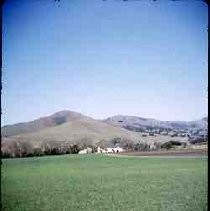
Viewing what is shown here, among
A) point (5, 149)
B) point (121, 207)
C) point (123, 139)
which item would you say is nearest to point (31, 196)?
point (5, 149)

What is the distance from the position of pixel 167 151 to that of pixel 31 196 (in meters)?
1.91

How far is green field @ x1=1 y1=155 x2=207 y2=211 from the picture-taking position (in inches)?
141

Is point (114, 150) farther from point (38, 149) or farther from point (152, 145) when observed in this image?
point (38, 149)

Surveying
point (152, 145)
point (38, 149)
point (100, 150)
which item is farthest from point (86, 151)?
point (152, 145)

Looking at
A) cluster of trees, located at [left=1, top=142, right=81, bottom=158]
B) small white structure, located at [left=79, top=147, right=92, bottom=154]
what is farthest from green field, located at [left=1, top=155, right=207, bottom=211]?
small white structure, located at [left=79, top=147, right=92, bottom=154]

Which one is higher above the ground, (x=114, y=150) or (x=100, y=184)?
(x=114, y=150)

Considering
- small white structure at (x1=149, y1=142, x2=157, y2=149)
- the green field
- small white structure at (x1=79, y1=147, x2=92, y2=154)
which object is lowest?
the green field

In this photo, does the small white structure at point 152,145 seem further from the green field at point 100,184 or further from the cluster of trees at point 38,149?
the cluster of trees at point 38,149

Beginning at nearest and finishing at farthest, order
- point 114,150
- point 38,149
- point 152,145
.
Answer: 1. point 38,149
2. point 114,150
3. point 152,145

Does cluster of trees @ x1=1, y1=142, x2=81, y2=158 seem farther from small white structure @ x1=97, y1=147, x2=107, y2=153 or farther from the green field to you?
small white structure @ x1=97, y1=147, x2=107, y2=153

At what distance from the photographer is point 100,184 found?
14.3 feet

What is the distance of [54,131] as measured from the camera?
12.8ft

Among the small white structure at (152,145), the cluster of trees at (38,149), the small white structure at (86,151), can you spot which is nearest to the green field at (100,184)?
the cluster of trees at (38,149)

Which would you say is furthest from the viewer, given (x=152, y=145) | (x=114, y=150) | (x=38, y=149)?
(x=152, y=145)
